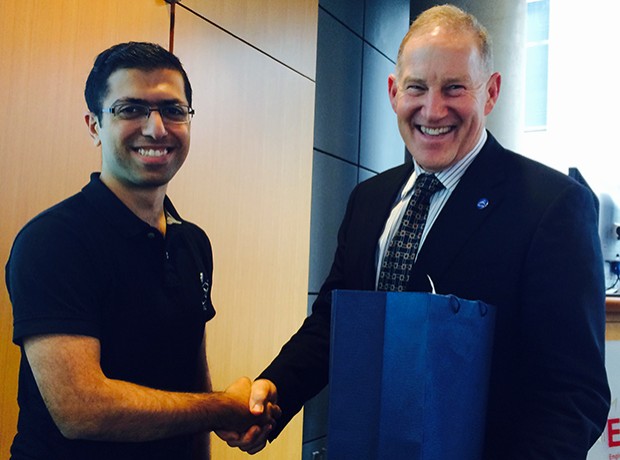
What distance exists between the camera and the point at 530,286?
1.36m

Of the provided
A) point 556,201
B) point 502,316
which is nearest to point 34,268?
point 502,316

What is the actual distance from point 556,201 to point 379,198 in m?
0.49

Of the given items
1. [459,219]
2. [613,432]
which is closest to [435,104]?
[459,219]

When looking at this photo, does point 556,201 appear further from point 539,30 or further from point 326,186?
point 539,30

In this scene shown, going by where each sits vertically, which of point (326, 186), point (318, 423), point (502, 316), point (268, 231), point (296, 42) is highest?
point (296, 42)

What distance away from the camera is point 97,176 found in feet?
4.73

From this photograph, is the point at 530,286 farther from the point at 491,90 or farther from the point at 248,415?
Answer: the point at 248,415

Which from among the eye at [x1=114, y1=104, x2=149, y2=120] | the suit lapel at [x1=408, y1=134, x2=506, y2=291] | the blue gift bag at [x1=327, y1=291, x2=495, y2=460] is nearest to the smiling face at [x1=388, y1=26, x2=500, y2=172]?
the suit lapel at [x1=408, y1=134, x2=506, y2=291]

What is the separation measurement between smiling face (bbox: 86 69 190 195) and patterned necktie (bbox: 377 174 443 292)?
0.58 metres

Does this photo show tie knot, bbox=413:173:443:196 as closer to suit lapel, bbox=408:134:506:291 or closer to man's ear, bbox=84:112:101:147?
suit lapel, bbox=408:134:506:291

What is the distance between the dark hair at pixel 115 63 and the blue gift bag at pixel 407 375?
689 mm

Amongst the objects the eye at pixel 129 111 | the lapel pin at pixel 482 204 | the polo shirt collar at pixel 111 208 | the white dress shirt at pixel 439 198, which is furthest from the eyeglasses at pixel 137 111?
the lapel pin at pixel 482 204

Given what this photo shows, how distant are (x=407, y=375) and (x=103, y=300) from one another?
2.07ft

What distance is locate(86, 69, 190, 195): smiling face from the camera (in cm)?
143
